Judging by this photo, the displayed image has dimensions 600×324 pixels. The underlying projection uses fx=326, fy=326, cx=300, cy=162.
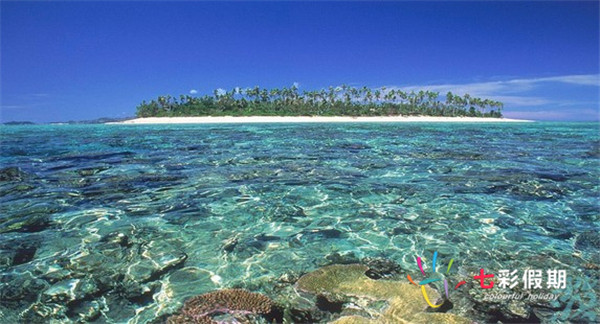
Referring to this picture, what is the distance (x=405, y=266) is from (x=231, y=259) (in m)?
2.77

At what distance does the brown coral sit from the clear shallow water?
24cm

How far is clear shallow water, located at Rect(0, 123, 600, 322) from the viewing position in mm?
4520

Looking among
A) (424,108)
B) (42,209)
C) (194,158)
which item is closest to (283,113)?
(424,108)

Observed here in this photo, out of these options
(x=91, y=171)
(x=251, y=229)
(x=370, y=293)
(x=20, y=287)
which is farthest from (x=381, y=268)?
(x=91, y=171)

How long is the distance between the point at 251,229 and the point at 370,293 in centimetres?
294

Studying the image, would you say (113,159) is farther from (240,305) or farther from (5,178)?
(240,305)

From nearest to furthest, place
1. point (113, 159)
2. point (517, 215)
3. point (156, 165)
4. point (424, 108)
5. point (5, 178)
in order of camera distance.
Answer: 1. point (517, 215)
2. point (5, 178)
3. point (156, 165)
4. point (113, 159)
5. point (424, 108)

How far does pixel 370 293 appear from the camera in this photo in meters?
4.33

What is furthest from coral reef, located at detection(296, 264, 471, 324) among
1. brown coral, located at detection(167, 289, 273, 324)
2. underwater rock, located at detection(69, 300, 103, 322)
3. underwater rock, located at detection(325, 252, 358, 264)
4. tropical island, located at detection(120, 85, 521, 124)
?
tropical island, located at detection(120, 85, 521, 124)

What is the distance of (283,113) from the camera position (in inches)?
4323

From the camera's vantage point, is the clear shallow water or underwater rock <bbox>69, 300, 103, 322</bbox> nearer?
underwater rock <bbox>69, 300, 103, 322</bbox>

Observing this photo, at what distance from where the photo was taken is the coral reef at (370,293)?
380cm

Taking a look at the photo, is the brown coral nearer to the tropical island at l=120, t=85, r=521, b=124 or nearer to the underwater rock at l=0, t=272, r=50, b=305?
the underwater rock at l=0, t=272, r=50, b=305

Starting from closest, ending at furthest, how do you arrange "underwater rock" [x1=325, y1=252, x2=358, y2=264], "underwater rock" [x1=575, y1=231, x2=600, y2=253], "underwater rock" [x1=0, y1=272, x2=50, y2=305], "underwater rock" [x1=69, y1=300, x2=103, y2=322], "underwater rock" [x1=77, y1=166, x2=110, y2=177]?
"underwater rock" [x1=69, y1=300, x2=103, y2=322] → "underwater rock" [x1=0, y1=272, x2=50, y2=305] → "underwater rock" [x1=325, y1=252, x2=358, y2=264] → "underwater rock" [x1=575, y1=231, x2=600, y2=253] → "underwater rock" [x1=77, y1=166, x2=110, y2=177]
